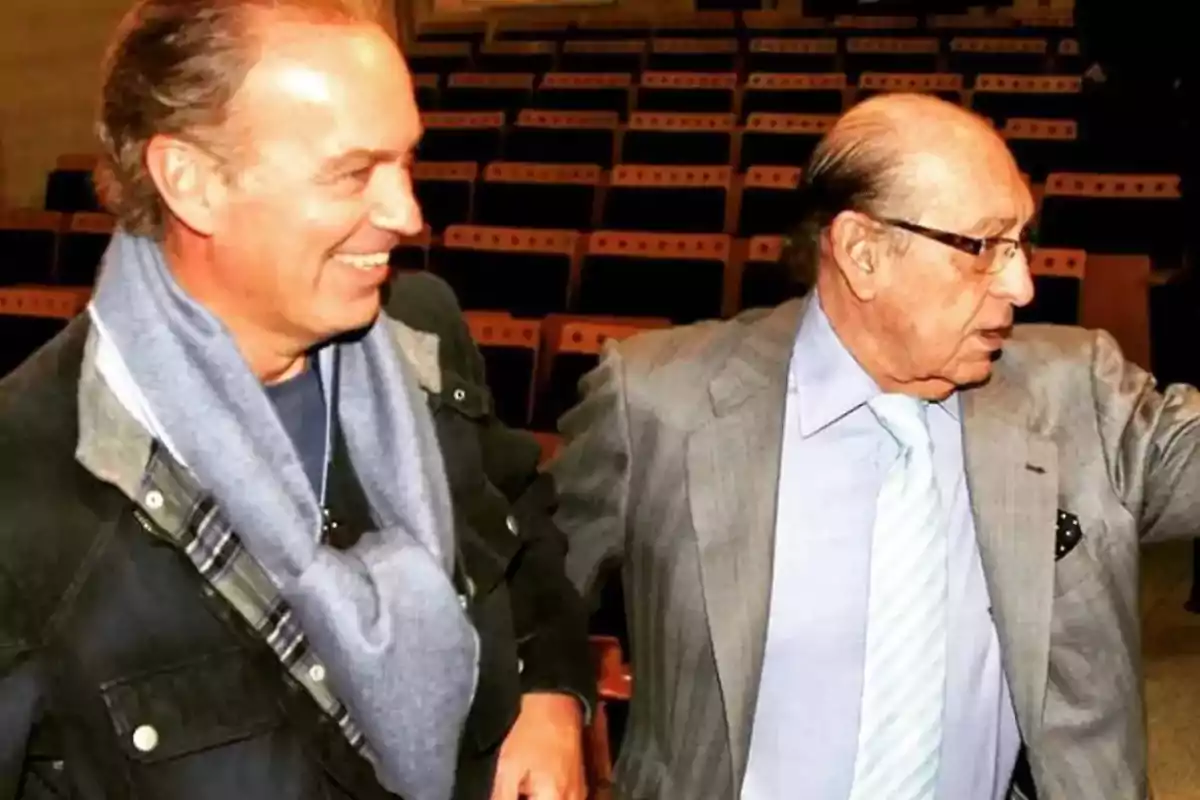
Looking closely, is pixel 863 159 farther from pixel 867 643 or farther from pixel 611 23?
pixel 611 23

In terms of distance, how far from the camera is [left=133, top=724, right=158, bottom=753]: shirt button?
976mm

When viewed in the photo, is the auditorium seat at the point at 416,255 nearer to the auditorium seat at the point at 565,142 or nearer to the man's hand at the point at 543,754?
the auditorium seat at the point at 565,142

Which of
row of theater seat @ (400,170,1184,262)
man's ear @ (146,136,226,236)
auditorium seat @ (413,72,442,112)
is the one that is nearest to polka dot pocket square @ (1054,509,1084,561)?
man's ear @ (146,136,226,236)

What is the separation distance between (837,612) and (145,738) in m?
0.65

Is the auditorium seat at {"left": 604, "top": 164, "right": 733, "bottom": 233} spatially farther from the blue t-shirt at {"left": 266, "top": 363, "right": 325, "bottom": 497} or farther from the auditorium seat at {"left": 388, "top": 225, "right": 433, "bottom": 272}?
the blue t-shirt at {"left": 266, "top": 363, "right": 325, "bottom": 497}

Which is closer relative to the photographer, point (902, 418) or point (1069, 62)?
point (902, 418)

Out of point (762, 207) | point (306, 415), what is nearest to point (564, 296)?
point (762, 207)

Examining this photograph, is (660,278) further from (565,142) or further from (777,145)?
(565,142)

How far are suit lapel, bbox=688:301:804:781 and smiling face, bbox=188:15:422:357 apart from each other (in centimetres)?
46

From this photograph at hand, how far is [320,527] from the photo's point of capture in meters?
1.05

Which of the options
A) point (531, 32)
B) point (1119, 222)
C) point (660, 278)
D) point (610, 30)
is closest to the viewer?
point (660, 278)

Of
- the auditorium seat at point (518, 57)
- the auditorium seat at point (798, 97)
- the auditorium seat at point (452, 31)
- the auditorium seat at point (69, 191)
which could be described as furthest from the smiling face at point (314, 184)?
the auditorium seat at point (452, 31)

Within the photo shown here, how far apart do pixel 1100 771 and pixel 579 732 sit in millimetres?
494

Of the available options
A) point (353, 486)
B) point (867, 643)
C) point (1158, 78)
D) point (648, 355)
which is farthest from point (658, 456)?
point (1158, 78)
